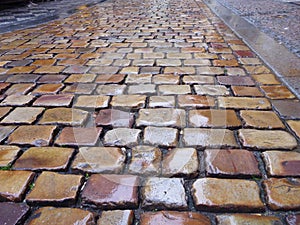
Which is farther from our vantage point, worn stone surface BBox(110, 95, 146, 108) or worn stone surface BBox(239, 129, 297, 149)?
worn stone surface BBox(110, 95, 146, 108)

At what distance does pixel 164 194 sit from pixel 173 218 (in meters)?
0.12

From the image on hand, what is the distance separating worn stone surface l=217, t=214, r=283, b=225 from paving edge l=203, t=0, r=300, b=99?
3.63 feet

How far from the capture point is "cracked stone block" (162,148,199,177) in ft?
4.13

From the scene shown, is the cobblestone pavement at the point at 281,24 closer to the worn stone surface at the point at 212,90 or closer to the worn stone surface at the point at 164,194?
the worn stone surface at the point at 212,90

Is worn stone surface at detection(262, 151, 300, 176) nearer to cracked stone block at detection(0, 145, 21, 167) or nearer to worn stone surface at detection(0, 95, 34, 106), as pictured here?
cracked stone block at detection(0, 145, 21, 167)

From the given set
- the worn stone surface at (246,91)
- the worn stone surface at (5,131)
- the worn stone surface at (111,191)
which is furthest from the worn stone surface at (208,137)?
the worn stone surface at (5,131)

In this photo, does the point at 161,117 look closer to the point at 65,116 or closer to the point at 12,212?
the point at 65,116

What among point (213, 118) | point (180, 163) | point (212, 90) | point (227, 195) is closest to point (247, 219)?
point (227, 195)

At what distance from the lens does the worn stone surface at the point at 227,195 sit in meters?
1.09

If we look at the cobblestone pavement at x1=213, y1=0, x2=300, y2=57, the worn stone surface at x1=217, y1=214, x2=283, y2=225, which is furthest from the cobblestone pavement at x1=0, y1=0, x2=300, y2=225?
the cobblestone pavement at x1=213, y1=0, x2=300, y2=57

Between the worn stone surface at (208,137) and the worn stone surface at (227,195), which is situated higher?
the worn stone surface at (227,195)

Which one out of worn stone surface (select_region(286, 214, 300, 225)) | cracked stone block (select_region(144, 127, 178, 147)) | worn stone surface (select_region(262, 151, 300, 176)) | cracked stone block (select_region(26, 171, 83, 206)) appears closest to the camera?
worn stone surface (select_region(286, 214, 300, 225))

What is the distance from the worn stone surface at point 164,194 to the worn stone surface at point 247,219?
15 cm

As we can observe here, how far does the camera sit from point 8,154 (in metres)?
1.41
